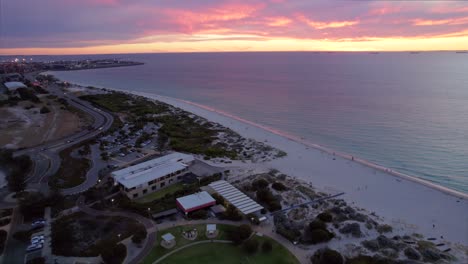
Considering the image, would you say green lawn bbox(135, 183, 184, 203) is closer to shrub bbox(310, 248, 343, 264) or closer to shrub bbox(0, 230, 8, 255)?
shrub bbox(0, 230, 8, 255)

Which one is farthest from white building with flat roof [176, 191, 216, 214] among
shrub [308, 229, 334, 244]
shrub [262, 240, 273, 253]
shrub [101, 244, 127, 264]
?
shrub [308, 229, 334, 244]

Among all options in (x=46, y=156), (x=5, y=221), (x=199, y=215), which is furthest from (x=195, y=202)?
(x=46, y=156)

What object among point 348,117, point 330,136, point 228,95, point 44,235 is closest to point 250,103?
point 228,95

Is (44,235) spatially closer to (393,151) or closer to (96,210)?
(96,210)

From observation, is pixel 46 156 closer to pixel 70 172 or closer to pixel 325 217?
pixel 70 172

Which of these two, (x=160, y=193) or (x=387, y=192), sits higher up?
(x=387, y=192)

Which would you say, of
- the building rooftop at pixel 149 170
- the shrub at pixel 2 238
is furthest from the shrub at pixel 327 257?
the shrub at pixel 2 238
